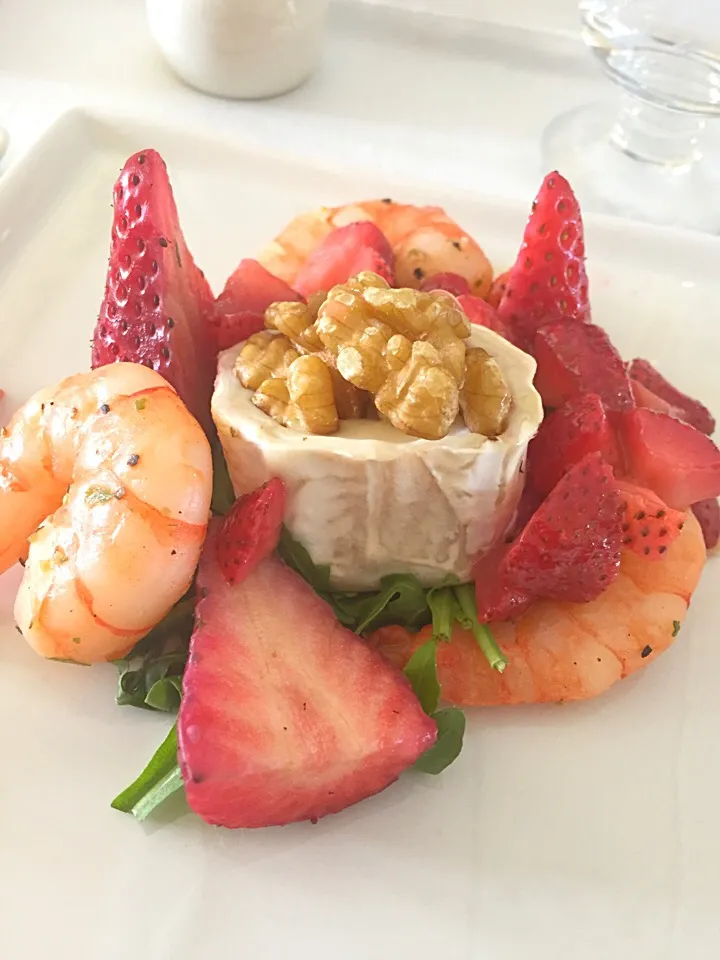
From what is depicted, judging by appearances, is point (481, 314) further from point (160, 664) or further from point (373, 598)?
point (160, 664)

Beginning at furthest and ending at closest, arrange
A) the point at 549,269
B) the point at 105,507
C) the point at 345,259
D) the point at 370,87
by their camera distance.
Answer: the point at 370,87, the point at 345,259, the point at 549,269, the point at 105,507

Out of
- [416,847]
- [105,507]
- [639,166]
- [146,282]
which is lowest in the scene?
[416,847]

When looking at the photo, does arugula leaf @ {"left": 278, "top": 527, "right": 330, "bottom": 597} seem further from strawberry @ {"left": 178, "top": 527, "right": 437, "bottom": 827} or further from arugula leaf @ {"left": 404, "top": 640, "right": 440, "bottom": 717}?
arugula leaf @ {"left": 404, "top": 640, "right": 440, "bottom": 717}

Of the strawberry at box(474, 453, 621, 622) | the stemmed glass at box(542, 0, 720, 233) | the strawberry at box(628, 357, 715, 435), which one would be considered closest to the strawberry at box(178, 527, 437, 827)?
the strawberry at box(474, 453, 621, 622)

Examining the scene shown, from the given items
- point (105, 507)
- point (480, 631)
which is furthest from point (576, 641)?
point (105, 507)

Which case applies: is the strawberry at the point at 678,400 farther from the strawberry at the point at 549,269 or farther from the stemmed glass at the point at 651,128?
the stemmed glass at the point at 651,128

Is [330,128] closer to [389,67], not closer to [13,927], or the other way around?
[389,67]

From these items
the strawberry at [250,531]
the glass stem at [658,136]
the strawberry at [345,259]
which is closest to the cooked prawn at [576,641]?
the strawberry at [250,531]
